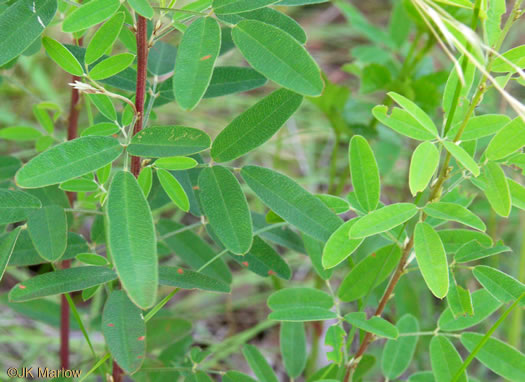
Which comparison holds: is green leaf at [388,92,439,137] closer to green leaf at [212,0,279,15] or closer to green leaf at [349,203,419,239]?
green leaf at [349,203,419,239]

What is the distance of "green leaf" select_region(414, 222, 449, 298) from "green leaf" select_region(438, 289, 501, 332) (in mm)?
211

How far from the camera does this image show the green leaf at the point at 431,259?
768mm

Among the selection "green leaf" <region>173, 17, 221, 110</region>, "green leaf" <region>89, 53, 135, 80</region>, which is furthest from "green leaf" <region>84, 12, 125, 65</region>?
"green leaf" <region>173, 17, 221, 110</region>

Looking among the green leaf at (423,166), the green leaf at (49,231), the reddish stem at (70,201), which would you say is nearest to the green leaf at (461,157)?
the green leaf at (423,166)

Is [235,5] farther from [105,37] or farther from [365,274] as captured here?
[365,274]

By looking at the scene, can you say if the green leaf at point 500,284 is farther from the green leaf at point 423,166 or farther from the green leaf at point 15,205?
the green leaf at point 15,205

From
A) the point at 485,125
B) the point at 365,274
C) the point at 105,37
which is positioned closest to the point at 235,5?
the point at 105,37

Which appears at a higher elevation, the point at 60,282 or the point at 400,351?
the point at 60,282

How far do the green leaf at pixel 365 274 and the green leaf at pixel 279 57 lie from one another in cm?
40

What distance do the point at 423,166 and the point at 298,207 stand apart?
19 centimetres

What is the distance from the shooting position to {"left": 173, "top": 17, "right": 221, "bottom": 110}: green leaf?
671 mm

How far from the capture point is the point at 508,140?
2.65 feet

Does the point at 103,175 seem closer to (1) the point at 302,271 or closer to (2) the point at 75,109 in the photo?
(2) the point at 75,109

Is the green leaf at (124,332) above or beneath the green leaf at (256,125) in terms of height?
beneath
